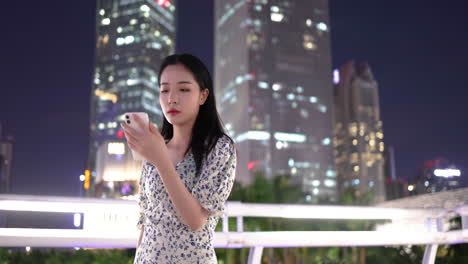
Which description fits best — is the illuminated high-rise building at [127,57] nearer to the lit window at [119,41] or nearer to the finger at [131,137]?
the lit window at [119,41]

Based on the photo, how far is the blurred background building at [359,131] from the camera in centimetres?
10706

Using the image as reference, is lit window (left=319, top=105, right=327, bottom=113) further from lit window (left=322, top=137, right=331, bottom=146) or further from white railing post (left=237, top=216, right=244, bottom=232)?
white railing post (left=237, top=216, right=244, bottom=232)

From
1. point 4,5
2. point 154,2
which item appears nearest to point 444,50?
point 154,2

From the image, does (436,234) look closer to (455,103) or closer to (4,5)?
(4,5)

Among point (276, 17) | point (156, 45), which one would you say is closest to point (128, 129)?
point (276, 17)

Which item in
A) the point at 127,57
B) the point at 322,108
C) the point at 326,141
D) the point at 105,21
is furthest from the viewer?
the point at 105,21

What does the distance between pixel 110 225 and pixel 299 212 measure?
130 cm

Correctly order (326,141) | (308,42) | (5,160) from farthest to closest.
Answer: (5,160) < (308,42) < (326,141)

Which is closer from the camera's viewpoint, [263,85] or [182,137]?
[182,137]

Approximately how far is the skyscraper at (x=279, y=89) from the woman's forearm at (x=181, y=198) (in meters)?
82.0

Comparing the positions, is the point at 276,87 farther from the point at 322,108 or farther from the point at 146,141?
the point at 146,141

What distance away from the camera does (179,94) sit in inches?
55.9

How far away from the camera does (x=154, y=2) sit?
11050cm

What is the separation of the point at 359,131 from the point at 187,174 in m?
117
